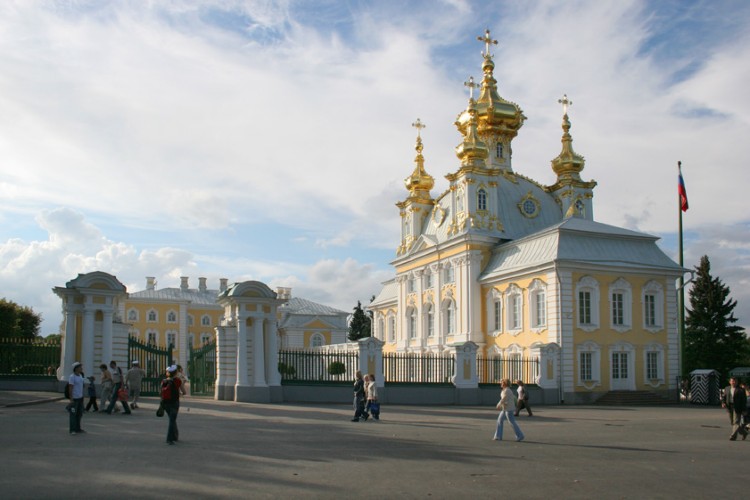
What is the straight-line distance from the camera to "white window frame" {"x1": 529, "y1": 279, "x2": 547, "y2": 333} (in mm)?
37156

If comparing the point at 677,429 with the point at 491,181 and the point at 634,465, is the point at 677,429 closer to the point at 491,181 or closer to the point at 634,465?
the point at 634,465

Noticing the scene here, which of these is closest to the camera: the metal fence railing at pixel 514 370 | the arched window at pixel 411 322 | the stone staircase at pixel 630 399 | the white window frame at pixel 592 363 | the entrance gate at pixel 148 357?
the entrance gate at pixel 148 357

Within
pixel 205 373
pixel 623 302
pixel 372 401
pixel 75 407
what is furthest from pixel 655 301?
pixel 75 407

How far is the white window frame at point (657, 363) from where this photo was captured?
3669cm

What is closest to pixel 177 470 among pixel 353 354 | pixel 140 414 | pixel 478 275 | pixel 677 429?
pixel 140 414

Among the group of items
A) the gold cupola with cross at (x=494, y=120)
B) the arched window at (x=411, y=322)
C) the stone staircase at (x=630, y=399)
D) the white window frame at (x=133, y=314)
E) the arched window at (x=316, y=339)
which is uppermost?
the gold cupola with cross at (x=494, y=120)

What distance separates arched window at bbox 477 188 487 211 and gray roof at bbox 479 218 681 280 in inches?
246

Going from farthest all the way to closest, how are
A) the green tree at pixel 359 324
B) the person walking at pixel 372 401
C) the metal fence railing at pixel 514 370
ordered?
the green tree at pixel 359 324 → the metal fence railing at pixel 514 370 → the person walking at pixel 372 401

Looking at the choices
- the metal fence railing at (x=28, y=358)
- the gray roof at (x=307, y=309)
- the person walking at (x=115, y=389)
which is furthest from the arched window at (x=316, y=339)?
the person walking at (x=115, y=389)

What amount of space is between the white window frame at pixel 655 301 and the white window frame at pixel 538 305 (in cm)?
476

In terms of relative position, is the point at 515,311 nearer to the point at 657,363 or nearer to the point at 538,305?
the point at 538,305

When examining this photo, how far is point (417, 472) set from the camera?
11.4 meters

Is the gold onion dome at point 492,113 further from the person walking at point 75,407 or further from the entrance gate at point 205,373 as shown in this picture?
the person walking at point 75,407

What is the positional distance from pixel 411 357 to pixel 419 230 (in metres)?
23.2
